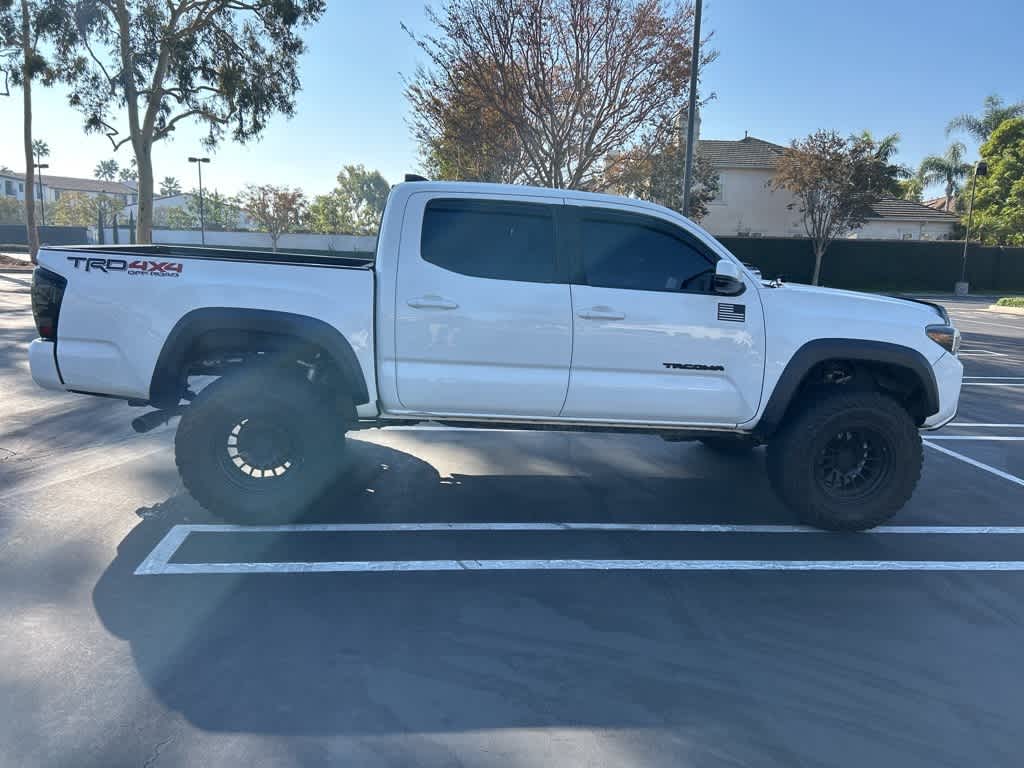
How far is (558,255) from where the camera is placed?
4934 millimetres

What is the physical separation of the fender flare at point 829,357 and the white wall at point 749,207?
3625cm

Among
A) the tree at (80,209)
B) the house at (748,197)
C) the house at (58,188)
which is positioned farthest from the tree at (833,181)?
the house at (58,188)

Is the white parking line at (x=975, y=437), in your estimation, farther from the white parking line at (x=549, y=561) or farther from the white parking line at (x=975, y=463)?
the white parking line at (x=549, y=561)

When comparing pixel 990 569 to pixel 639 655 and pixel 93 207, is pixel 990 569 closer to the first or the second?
pixel 639 655

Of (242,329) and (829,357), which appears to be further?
(829,357)

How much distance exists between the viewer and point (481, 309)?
4.77 m

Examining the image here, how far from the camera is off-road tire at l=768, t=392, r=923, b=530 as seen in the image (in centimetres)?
501

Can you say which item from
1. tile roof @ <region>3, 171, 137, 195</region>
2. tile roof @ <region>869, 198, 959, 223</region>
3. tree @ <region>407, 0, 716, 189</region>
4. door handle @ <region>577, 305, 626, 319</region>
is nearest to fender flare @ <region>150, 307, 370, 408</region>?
door handle @ <region>577, 305, 626, 319</region>

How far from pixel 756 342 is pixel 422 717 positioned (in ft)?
10.3

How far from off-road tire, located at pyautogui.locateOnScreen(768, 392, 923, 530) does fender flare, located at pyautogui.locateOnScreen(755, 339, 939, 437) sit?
0.69 ft

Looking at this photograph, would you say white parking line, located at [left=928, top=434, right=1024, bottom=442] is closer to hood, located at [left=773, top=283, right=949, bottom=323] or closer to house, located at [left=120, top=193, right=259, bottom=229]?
hood, located at [left=773, top=283, right=949, bottom=323]

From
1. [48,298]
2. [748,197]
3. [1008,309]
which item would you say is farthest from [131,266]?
[748,197]

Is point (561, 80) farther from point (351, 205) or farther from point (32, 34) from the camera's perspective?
point (351, 205)

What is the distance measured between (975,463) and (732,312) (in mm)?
3640
